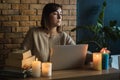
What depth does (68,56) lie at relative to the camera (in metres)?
2.02

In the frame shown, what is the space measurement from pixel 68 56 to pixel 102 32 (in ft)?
5.57

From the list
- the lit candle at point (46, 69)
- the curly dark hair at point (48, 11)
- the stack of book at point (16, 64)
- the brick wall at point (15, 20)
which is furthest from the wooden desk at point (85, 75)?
the brick wall at point (15, 20)

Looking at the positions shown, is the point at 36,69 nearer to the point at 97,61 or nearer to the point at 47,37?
the point at 97,61

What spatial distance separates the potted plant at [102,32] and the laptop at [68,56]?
4.52 ft

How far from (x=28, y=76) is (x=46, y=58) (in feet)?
2.11

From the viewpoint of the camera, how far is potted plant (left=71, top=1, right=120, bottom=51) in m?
3.50

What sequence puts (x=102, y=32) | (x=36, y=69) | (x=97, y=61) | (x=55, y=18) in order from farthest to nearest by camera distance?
(x=102, y=32) → (x=55, y=18) → (x=97, y=61) → (x=36, y=69)

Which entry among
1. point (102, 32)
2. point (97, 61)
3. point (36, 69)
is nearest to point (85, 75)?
point (97, 61)

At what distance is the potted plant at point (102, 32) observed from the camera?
350 centimetres

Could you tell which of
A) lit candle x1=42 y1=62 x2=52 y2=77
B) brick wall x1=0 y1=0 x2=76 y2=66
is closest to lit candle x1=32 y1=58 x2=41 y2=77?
lit candle x1=42 y1=62 x2=52 y2=77

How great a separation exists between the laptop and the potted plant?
1.38 metres

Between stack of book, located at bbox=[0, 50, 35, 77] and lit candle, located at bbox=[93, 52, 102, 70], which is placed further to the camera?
lit candle, located at bbox=[93, 52, 102, 70]

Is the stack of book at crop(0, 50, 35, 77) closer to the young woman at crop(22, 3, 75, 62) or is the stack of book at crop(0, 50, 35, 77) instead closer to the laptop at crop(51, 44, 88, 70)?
the laptop at crop(51, 44, 88, 70)

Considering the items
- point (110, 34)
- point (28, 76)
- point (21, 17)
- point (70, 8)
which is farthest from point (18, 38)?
point (28, 76)
